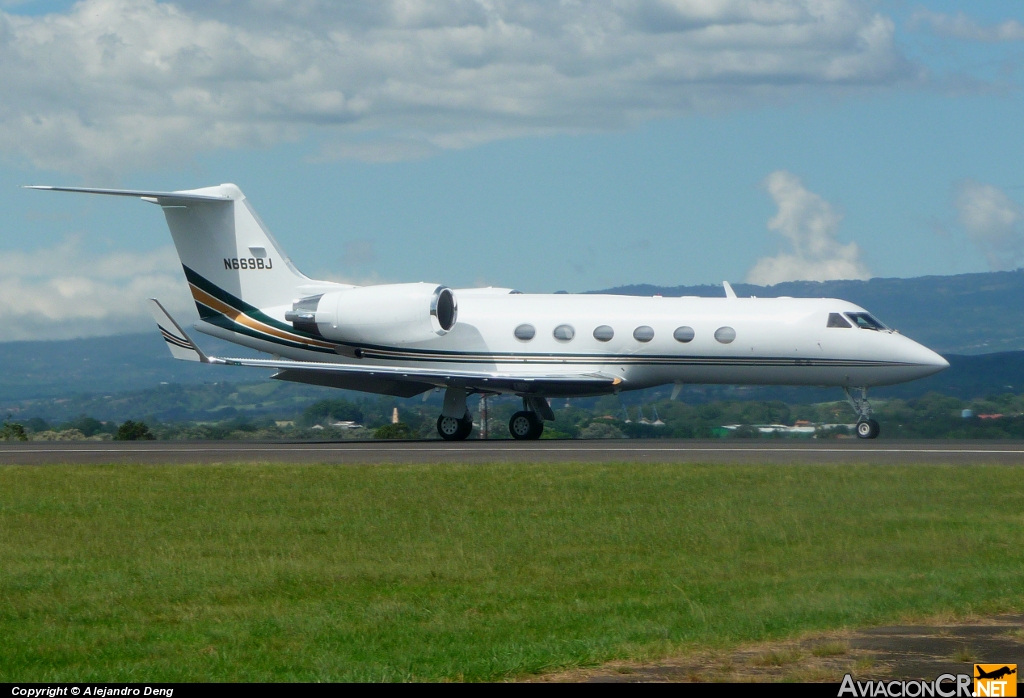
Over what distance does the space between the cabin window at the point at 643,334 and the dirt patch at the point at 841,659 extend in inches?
777

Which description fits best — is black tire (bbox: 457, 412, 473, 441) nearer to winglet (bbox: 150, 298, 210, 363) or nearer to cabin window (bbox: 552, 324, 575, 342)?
cabin window (bbox: 552, 324, 575, 342)

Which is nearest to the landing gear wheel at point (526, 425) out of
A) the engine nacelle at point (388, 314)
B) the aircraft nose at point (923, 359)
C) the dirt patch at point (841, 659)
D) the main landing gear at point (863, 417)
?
the engine nacelle at point (388, 314)

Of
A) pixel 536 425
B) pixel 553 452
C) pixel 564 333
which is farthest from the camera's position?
pixel 536 425

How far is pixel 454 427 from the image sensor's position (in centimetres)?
3019

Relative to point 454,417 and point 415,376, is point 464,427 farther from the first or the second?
point 415,376

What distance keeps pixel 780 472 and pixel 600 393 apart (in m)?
11.5

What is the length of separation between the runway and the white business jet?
1.56 metres

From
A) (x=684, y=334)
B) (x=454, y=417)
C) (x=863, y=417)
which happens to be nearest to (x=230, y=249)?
(x=454, y=417)

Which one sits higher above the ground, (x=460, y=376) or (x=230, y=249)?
(x=230, y=249)

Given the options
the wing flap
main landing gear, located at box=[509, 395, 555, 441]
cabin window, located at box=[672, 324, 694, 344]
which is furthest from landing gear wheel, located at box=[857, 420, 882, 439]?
main landing gear, located at box=[509, 395, 555, 441]

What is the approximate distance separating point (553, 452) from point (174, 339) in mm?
9114

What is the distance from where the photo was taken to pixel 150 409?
83438mm

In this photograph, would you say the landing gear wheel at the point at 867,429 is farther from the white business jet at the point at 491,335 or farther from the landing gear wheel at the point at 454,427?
the landing gear wheel at the point at 454,427

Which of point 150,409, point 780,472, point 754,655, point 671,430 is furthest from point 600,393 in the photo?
point 150,409
